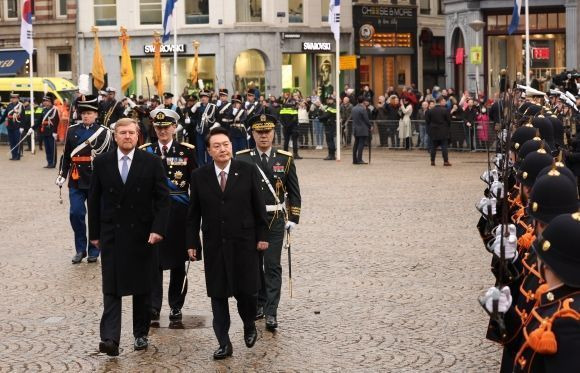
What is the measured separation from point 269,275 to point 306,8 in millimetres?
46408

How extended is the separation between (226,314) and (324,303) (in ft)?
7.77

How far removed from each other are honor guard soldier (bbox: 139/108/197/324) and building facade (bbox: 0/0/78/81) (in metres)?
46.7

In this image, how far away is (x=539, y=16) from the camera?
144 ft

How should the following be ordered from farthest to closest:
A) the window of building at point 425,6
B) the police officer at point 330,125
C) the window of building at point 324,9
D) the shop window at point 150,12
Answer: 1. the window of building at point 425,6
2. the window of building at point 324,9
3. the shop window at point 150,12
4. the police officer at point 330,125

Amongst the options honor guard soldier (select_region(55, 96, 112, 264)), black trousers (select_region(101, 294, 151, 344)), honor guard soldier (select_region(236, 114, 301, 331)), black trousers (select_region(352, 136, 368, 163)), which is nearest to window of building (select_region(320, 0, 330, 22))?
black trousers (select_region(352, 136, 368, 163))

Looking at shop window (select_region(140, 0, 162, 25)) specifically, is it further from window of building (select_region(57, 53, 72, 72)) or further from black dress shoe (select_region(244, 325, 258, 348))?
black dress shoe (select_region(244, 325, 258, 348))

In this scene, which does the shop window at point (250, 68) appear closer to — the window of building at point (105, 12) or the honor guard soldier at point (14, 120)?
the window of building at point (105, 12)

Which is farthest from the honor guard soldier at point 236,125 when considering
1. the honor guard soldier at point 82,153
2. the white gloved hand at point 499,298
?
the white gloved hand at point 499,298

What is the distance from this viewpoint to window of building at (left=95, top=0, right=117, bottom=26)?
190 feet

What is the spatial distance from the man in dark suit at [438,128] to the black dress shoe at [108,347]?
71.7 ft

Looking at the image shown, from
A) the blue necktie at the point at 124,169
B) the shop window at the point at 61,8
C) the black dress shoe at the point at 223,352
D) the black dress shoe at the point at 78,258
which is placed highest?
the shop window at the point at 61,8

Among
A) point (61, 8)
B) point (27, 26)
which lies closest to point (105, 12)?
point (61, 8)

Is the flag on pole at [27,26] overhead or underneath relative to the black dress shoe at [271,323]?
overhead

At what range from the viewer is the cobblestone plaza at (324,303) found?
10109 mm
